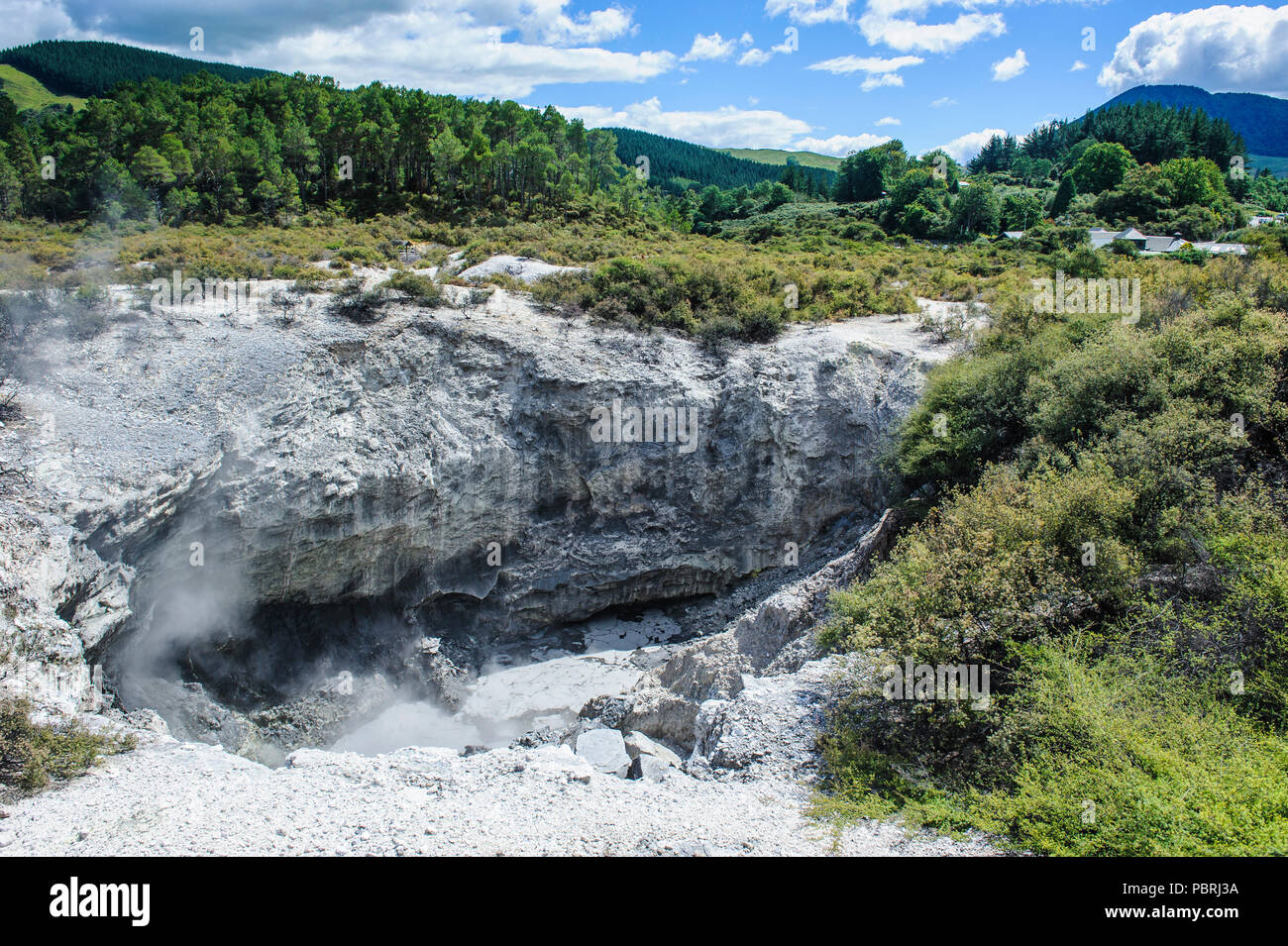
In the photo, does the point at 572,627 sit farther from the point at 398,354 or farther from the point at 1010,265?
the point at 1010,265

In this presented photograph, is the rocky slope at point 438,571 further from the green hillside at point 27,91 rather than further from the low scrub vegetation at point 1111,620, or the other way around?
the green hillside at point 27,91

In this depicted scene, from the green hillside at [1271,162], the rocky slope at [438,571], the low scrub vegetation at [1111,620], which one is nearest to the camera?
the low scrub vegetation at [1111,620]

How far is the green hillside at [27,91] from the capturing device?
85875 millimetres

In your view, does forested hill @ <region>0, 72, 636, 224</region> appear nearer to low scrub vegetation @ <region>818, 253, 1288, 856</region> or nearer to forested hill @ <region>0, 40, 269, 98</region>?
low scrub vegetation @ <region>818, 253, 1288, 856</region>

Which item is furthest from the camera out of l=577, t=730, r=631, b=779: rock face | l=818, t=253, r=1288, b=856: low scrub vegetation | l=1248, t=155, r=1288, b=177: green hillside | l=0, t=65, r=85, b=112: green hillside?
l=1248, t=155, r=1288, b=177: green hillside

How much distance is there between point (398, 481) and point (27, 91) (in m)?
115

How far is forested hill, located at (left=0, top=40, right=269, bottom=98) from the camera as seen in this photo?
92375 millimetres

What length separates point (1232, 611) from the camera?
11297 millimetres

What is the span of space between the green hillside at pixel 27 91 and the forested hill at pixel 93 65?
125 cm

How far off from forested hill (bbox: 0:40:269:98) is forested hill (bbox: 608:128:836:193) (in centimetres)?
7236

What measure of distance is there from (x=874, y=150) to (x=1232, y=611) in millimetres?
83991

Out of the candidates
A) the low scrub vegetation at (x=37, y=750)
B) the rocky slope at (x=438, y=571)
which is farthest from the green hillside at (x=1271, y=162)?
the low scrub vegetation at (x=37, y=750)

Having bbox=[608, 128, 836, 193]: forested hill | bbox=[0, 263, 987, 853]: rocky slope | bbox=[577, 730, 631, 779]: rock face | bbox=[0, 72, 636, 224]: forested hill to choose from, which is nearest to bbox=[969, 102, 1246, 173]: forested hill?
bbox=[608, 128, 836, 193]: forested hill

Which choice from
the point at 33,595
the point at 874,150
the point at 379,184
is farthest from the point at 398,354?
the point at 874,150
